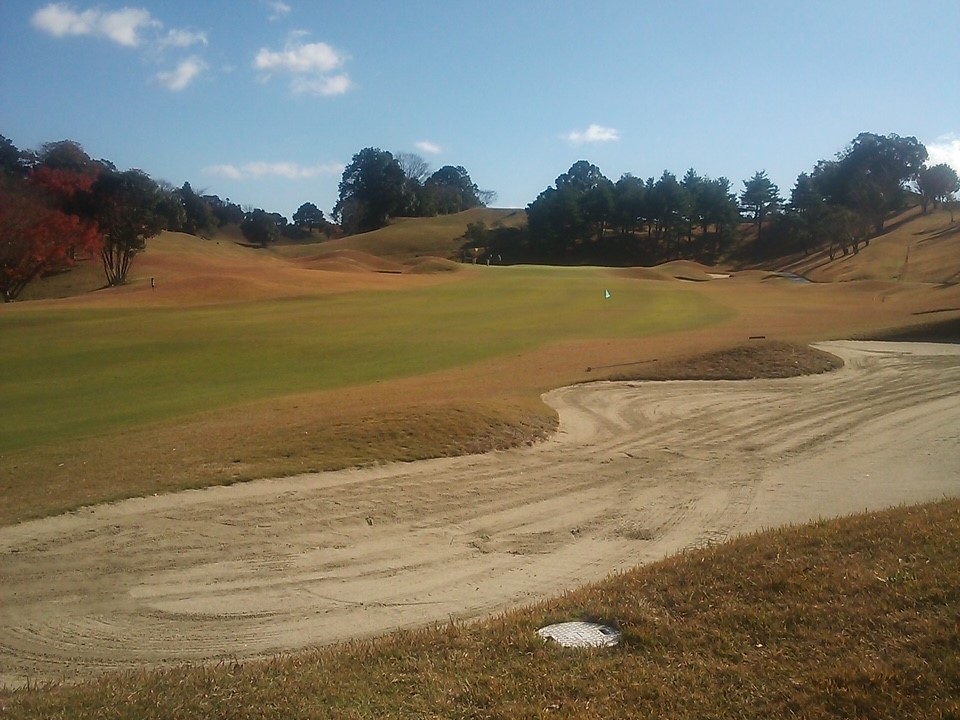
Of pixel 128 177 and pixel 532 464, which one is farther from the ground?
→ pixel 128 177

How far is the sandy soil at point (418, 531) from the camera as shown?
908 centimetres

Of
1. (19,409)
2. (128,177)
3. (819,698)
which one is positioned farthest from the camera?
(128,177)

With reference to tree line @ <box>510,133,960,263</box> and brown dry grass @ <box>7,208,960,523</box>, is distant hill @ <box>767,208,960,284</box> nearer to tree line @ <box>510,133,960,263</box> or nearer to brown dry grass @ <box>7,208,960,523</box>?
tree line @ <box>510,133,960,263</box>

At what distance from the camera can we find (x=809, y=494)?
1350cm

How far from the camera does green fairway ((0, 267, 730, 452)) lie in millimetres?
22344

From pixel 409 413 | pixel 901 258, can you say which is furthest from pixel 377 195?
pixel 409 413

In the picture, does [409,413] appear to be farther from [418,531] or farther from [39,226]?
[39,226]

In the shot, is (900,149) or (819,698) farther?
(900,149)

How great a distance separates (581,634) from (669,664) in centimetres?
83

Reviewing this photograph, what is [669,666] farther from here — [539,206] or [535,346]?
[539,206]

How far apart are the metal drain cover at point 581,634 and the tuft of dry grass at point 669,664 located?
0.34 ft

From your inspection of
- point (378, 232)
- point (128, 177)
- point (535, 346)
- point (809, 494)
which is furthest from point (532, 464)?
point (378, 232)

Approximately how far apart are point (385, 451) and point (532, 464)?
8.15 feet

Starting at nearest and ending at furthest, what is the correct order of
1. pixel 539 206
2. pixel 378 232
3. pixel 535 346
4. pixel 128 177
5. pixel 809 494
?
pixel 809 494
pixel 535 346
pixel 128 177
pixel 539 206
pixel 378 232
